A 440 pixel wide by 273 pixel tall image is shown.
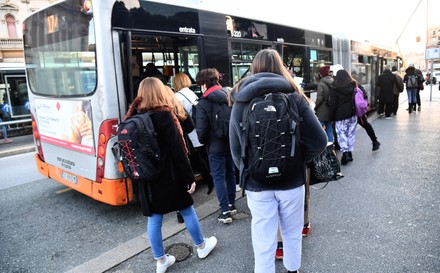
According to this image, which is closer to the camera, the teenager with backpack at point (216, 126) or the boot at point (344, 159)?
the teenager with backpack at point (216, 126)

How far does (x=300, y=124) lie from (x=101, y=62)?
2503mm

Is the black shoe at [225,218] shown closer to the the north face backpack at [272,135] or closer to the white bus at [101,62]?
the white bus at [101,62]

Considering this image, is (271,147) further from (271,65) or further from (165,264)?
(165,264)

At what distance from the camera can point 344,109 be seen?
6.18 metres

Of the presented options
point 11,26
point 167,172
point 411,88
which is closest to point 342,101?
point 167,172

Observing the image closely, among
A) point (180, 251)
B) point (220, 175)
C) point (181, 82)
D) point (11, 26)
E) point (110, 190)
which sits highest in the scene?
point (11, 26)

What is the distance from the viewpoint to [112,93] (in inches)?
157

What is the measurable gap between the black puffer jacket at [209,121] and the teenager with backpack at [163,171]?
2.51ft

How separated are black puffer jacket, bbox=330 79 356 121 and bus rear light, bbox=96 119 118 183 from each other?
3856 millimetres

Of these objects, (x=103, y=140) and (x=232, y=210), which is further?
(x=232, y=210)

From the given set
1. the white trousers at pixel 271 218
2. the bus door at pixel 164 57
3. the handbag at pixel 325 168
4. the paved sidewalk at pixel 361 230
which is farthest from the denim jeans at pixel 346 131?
the white trousers at pixel 271 218

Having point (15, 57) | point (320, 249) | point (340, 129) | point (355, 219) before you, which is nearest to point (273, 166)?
point (320, 249)

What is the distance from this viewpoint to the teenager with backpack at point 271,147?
228 cm

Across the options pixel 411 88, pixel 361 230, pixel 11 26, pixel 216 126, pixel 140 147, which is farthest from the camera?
pixel 11 26
